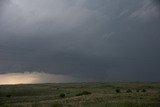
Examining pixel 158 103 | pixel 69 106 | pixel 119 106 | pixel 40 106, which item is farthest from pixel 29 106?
pixel 158 103

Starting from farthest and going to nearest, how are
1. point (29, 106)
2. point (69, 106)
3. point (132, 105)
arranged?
point (29, 106) < point (69, 106) < point (132, 105)

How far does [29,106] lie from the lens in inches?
2077

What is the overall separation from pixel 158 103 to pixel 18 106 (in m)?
22.8

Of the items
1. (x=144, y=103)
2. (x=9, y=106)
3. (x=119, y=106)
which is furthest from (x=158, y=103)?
(x=9, y=106)

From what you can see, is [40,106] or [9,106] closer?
[40,106]

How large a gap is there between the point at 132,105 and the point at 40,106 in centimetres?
1450

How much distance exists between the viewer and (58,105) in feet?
168

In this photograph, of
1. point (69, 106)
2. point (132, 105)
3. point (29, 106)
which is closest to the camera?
point (132, 105)

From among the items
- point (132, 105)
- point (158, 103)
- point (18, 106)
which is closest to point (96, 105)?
point (132, 105)

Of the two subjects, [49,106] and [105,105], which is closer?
[105,105]

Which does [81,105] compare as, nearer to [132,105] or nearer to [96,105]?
[96,105]

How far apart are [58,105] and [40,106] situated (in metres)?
2.88

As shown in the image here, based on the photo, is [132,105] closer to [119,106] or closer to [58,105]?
[119,106]

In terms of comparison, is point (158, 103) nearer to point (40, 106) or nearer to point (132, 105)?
point (132, 105)
